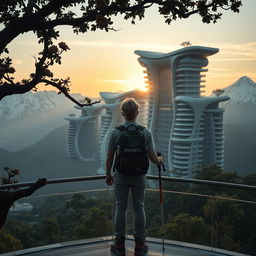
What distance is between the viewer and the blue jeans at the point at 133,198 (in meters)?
3.32

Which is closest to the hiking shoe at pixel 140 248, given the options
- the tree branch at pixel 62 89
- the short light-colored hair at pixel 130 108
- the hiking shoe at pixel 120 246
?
the hiking shoe at pixel 120 246

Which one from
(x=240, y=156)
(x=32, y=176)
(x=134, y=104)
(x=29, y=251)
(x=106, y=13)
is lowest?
(x=32, y=176)

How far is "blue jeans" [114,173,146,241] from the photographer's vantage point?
10.9 ft

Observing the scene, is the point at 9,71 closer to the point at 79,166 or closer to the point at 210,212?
the point at 210,212

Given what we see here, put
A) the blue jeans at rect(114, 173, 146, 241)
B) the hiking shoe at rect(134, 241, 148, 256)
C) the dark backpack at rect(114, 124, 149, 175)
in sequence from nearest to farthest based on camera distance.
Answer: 1. the dark backpack at rect(114, 124, 149, 175)
2. the blue jeans at rect(114, 173, 146, 241)
3. the hiking shoe at rect(134, 241, 148, 256)

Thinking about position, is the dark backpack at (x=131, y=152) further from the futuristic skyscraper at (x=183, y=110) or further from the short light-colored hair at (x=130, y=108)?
the futuristic skyscraper at (x=183, y=110)

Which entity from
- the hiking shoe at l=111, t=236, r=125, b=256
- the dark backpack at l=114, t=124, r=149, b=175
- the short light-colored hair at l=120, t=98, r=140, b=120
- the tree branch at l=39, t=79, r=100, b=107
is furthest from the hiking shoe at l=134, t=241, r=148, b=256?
the tree branch at l=39, t=79, r=100, b=107

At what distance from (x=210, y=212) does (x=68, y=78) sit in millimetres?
2537

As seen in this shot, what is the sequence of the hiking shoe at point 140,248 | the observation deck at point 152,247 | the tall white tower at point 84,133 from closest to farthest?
the hiking shoe at point 140,248 → the observation deck at point 152,247 → the tall white tower at point 84,133

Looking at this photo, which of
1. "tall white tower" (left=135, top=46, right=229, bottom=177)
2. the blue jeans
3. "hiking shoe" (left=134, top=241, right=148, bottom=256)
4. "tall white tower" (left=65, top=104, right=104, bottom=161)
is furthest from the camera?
"tall white tower" (left=65, top=104, right=104, bottom=161)

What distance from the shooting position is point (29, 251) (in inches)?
150

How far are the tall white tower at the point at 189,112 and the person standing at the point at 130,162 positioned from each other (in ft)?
206

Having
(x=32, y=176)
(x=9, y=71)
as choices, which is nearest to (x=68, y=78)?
(x=9, y=71)

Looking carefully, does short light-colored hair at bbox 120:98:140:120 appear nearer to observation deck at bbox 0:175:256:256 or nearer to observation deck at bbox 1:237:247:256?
observation deck at bbox 0:175:256:256
